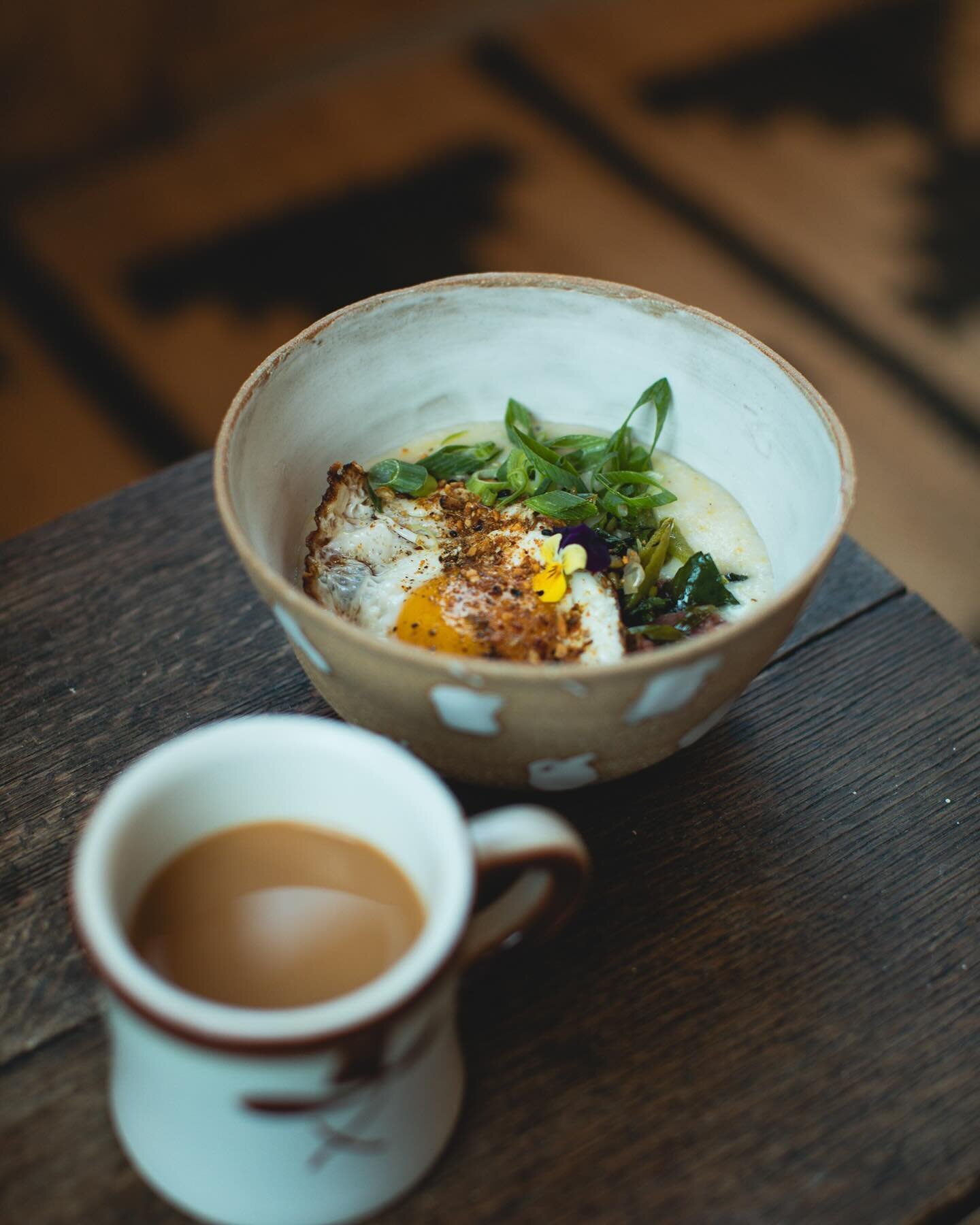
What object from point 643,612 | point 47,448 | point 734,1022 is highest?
point 643,612

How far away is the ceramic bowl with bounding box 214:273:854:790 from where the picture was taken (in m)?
0.73

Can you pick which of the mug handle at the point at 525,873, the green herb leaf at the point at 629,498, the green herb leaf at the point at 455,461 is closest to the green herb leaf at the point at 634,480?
the green herb leaf at the point at 629,498

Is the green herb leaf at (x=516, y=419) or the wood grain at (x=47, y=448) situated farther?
the wood grain at (x=47, y=448)

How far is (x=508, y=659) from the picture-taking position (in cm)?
84

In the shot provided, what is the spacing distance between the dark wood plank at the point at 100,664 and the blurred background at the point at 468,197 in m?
1.03

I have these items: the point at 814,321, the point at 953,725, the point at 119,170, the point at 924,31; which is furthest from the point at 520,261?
the point at 953,725

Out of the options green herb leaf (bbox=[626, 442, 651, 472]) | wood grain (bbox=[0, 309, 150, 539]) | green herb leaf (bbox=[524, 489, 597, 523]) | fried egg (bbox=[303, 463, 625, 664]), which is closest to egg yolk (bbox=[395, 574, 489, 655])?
fried egg (bbox=[303, 463, 625, 664])

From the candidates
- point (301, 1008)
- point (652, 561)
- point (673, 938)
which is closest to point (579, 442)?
point (652, 561)

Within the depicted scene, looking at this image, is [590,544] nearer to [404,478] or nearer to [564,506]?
[564,506]

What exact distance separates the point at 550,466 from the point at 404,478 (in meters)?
0.12

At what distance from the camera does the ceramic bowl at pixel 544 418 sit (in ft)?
2.40

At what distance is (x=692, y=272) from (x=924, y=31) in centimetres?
129

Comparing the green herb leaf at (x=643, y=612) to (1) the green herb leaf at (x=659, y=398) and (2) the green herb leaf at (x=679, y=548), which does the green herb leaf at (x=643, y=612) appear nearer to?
(2) the green herb leaf at (x=679, y=548)

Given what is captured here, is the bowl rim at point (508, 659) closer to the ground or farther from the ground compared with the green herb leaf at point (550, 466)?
farther from the ground
